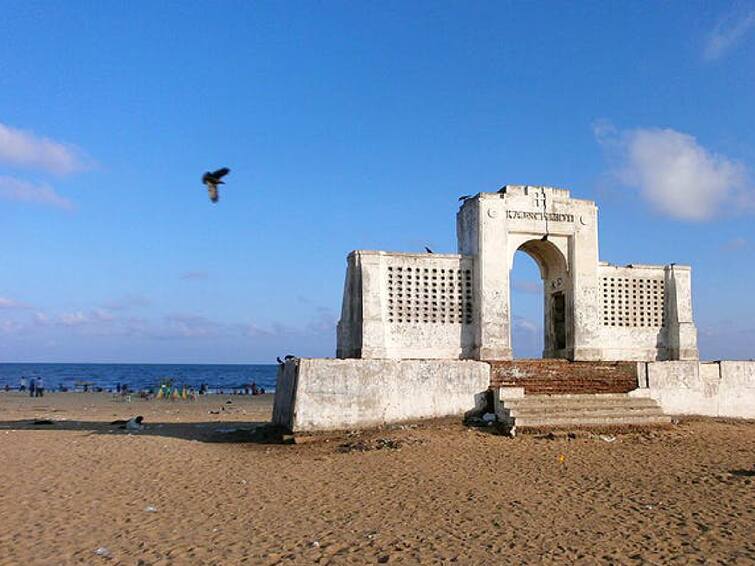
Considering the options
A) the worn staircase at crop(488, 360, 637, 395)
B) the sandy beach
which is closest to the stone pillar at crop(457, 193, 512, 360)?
the worn staircase at crop(488, 360, 637, 395)

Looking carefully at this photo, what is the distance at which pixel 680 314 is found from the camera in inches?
691

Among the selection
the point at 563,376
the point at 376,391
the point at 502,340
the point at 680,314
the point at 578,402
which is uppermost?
the point at 680,314

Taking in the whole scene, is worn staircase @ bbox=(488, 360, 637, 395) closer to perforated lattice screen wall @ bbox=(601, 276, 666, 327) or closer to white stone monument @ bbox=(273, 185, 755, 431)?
white stone monument @ bbox=(273, 185, 755, 431)

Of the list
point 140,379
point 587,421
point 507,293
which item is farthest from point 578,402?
point 140,379

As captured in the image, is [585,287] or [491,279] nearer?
[491,279]

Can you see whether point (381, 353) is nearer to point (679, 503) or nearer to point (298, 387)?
point (298, 387)

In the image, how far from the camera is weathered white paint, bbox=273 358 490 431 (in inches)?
551

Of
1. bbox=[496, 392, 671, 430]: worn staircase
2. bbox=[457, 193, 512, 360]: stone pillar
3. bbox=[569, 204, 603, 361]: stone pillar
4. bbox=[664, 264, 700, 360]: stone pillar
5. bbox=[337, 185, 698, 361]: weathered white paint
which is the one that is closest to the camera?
bbox=[496, 392, 671, 430]: worn staircase

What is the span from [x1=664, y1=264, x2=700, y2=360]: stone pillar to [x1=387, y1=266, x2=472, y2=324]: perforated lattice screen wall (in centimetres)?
549

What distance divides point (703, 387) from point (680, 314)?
212 cm

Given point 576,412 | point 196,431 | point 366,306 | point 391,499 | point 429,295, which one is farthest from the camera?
point 196,431

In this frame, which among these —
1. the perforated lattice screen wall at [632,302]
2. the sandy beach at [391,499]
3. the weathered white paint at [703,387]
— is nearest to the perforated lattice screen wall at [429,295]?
the sandy beach at [391,499]

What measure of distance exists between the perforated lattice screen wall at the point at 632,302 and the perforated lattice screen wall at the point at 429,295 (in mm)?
3802

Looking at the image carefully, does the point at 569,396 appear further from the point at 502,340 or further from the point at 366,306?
the point at 366,306
